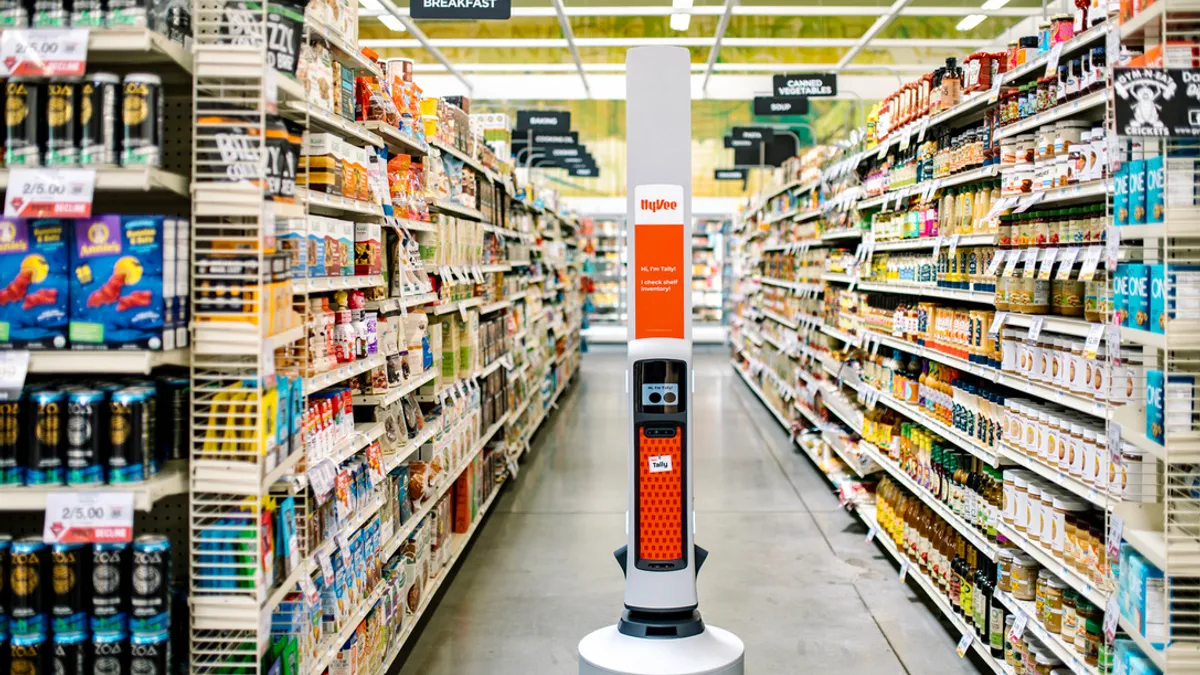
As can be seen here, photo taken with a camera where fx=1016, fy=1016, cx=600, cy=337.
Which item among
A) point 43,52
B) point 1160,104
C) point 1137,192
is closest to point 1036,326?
point 1137,192

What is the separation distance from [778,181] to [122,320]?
34.8ft

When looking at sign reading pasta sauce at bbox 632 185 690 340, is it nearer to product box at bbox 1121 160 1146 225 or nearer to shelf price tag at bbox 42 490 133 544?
product box at bbox 1121 160 1146 225

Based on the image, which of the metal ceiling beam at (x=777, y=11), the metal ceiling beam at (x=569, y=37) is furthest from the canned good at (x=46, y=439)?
the metal ceiling beam at (x=777, y=11)

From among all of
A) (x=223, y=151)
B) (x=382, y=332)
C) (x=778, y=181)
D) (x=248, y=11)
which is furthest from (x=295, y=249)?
(x=778, y=181)

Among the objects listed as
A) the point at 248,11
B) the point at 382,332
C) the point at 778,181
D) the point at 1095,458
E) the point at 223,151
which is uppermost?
the point at 778,181

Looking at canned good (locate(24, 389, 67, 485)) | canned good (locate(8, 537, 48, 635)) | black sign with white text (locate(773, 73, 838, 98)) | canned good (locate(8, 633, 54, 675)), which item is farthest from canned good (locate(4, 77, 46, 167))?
black sign with white text (locate(773, 73, 838, 98))

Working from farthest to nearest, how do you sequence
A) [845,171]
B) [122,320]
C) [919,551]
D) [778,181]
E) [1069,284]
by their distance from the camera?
1. [778,181]
2. [845,171]
3. [919,551]
4. [1069,284]
5. [122,320]

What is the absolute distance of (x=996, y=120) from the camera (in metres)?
4.36

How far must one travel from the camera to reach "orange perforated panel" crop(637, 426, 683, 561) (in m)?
4.00

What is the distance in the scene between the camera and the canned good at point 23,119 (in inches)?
92.7

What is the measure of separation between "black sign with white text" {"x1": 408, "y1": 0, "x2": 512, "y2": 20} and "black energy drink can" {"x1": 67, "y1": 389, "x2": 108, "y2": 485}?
4764mm

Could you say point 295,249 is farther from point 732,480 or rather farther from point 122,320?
point 732,480

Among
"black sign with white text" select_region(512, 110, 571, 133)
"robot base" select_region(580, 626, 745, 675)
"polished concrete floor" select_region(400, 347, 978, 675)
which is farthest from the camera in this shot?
"black sign with white text" select_region(512, 110, 571, 133)

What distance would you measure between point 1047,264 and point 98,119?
297 centimetres
